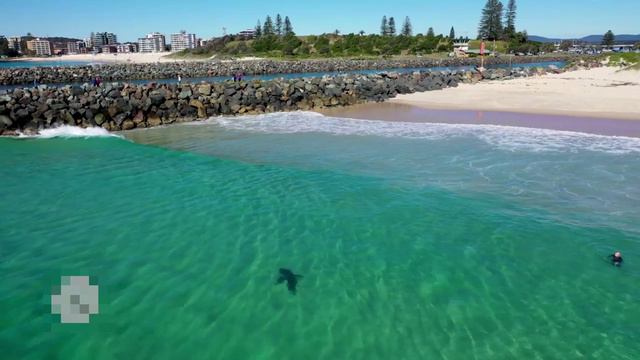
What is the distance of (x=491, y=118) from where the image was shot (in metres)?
20.5

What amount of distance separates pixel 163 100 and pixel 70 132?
14.9 feet

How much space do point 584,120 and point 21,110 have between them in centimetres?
2285

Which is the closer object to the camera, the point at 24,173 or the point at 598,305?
the point at 598,305

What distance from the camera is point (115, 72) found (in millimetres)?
61281

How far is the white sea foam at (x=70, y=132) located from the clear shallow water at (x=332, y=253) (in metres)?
5.00

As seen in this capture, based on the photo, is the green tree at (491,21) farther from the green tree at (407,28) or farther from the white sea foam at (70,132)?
the white sea foam at (70,132)

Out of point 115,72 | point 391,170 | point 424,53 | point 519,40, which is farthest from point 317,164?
point 519,40

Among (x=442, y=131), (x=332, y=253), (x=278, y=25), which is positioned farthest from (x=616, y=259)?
(x=278, y=25)

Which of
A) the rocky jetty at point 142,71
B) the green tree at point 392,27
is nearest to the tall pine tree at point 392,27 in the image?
the green tree at point 392,27

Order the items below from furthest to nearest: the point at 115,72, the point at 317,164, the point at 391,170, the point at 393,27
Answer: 1. the point at 393,27
2. the point at 115,72
3. the point at 317,164
4. the point at 391,170

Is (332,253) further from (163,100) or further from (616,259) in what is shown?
(163,100)

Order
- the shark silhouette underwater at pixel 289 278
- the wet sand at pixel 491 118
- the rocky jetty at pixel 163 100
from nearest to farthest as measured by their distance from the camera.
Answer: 1. the shark silhouette underwater at pixel 289 278
2. the wet sand at pixel 491 118
3. the rocky jetty at pixel 163 100

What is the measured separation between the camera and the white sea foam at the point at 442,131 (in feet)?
46.6

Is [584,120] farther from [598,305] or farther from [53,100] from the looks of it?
[53,100]
